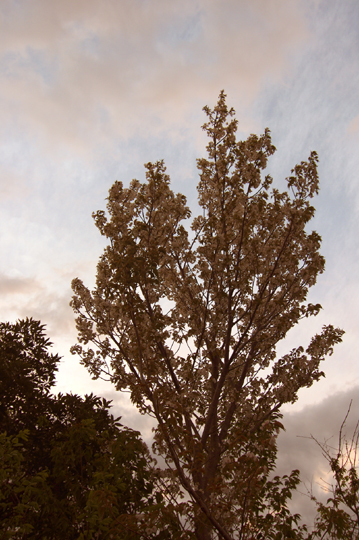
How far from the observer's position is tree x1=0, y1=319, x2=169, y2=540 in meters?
5.28

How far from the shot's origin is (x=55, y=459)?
21.0ft

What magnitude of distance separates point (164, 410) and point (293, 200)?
219 inches

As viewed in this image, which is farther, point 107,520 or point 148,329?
point 148,329

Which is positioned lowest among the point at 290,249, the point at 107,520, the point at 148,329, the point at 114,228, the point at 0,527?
the point at 107,520

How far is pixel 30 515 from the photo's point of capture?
587cm

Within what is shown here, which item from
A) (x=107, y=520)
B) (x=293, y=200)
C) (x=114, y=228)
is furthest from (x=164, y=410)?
(x=293, y=200)

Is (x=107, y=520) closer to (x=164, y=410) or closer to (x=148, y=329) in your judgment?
(x=164, y=410)

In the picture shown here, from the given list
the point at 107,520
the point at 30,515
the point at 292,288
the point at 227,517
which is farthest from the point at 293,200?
the point at 30,515

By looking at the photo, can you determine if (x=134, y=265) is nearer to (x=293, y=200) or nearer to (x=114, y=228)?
(x=114, y=228)

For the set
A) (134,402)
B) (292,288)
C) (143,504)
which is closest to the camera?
(134,402)

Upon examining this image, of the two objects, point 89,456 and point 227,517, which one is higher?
point 89,456

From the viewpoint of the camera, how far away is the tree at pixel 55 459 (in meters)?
5.28

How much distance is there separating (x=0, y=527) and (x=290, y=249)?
7.14 m

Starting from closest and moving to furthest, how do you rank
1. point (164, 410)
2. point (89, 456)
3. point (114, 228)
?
point (164, 410) < point (89, 456) < point (114, 228)
